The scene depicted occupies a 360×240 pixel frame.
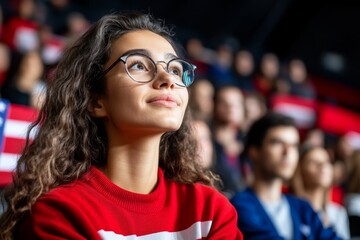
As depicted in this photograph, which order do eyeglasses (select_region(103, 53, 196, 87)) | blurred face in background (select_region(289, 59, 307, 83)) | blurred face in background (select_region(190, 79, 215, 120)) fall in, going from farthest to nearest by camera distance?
blurred face in background (select_region(289, 59, 307, 83)) → blurred face in background (select_region(190, 79, 215, 120)) → eyeglasses (select_region(103, 53, 196, 87))

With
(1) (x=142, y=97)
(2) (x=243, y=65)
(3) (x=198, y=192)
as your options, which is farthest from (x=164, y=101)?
(2) (x=243, y=65)

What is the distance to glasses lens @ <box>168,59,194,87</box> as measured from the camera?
5.07ft

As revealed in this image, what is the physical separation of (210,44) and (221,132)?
4704 mm

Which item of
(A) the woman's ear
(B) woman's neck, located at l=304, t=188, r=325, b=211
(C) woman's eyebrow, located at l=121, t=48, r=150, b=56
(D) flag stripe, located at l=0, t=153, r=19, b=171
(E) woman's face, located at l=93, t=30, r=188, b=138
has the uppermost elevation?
(C) woman's eyebrow, located at l=121, t=48, r=150, b=56

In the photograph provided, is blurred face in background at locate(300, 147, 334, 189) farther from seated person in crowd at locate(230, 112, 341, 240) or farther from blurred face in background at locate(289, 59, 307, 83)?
blurred face in background at locate(289, 59, 307, 83)

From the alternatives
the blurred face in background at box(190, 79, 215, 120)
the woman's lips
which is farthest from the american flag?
the blurred face in background at box(190, 79, 215, 120)

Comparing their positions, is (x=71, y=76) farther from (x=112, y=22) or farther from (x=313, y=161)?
(x=313, y=161)

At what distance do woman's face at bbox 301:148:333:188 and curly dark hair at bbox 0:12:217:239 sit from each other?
5.26 ft

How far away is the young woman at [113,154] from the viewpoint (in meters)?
→ 1.43

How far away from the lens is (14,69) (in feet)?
14.6

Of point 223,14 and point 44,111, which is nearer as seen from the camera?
point 44,111

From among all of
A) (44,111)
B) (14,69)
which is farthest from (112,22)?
(14,69)

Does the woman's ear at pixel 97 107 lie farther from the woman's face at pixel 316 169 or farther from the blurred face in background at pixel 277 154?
the woman's face at pixel 316 169

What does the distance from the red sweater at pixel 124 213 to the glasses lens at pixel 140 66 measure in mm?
274
